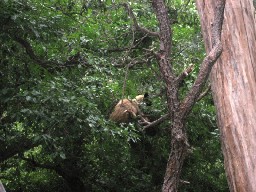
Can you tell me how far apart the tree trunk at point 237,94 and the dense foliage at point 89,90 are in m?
0.44

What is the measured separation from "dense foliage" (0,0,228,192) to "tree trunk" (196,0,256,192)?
0.44 metres

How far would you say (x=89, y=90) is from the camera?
550 cm

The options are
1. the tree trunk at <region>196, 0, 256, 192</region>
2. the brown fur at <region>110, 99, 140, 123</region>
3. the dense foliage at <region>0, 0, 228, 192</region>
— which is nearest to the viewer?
the tree trunk at <region>196, 0, 256, 192</region>

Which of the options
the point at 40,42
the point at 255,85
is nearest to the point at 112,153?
the point at 40,42

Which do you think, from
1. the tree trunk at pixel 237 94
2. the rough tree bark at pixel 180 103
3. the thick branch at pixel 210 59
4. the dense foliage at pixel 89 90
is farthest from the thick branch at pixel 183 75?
the tree trunk at pixel 237 94

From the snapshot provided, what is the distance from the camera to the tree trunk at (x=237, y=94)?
3482 mm

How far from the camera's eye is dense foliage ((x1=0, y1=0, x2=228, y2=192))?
484 cm

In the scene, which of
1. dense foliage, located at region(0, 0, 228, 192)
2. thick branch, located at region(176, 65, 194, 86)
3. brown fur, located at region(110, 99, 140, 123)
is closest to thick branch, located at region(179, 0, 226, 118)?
thick branch, located at region(176, 65, 194, 86)

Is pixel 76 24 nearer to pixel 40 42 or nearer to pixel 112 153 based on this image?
pixel 40 42

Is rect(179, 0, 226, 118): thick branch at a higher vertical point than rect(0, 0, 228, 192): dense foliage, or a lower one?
lower

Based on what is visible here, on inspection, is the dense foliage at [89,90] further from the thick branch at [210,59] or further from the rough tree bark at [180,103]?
the thick branch at [210,59]

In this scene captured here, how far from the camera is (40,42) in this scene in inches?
217

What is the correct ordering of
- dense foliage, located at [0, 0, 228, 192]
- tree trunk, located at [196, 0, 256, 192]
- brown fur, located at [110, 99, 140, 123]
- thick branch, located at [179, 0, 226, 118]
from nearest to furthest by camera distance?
thick branch, located at [179, 0, 226, 118] → tree trunk, located at [196, 0, 256, 192] → dense foliage, located at [0, 0, 228, 192] → brown fur, located at [110, 99, 140, 123]

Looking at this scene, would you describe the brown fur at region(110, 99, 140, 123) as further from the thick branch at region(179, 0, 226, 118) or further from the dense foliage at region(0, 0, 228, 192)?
the thick branch at region(179, 0, 226, 118)
